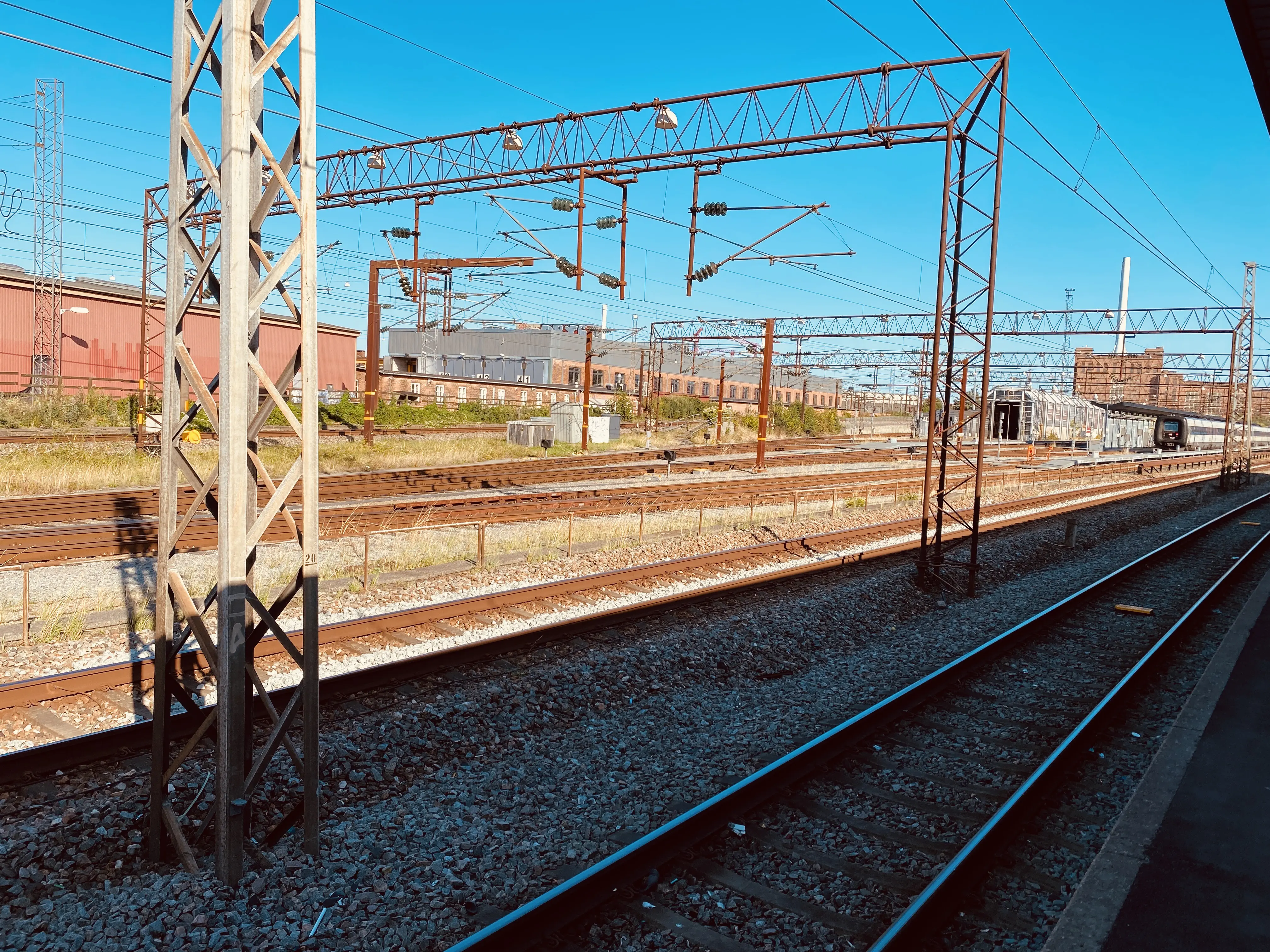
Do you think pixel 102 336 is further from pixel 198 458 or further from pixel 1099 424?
pixel 1099 424

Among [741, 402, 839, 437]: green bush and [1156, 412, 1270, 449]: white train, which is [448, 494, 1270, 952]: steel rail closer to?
[741, 402, 839, 437]: green bush

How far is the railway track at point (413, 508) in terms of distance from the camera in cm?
1275

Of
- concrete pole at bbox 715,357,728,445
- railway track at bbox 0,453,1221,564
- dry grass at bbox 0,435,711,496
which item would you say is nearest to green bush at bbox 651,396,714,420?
concrete pole at bbox 715,357,728,445

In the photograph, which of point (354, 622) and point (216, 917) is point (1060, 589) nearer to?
point (354, 622)

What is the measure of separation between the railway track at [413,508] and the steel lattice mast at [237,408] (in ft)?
20.0

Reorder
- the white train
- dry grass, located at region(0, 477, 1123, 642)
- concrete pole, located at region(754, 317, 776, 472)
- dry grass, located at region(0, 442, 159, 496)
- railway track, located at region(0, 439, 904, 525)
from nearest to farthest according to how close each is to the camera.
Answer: dry grass, located at region(0, 477, 1123, 642) → railway track, located at region(0, 439, 904, 525) → dry grass, located at region(0, 442, 159, 496) → concrete pole, located at region(754, 317, 776, 472) → the white train

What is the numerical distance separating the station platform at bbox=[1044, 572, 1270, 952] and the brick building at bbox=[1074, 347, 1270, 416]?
4199 centimetres

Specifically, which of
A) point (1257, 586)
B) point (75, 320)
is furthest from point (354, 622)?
point (75, 320)

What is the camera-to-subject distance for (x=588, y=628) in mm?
9898

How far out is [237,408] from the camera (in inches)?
179

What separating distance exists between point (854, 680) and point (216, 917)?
627 centimetres

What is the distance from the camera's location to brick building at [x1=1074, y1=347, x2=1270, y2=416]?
60247 millimetres

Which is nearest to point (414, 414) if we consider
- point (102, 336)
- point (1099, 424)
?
point (102, 336)

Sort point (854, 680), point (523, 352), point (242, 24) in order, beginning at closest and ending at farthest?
point (242, 24) < point (854, 680) < point (523, 352)
